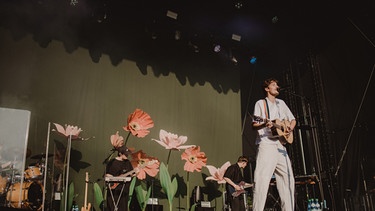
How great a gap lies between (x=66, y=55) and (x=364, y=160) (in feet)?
18.9

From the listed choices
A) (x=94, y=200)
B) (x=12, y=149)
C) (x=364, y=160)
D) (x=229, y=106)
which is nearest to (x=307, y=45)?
(x=229, y=106)

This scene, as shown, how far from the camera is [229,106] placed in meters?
8.98

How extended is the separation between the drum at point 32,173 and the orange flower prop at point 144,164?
68.7 inches

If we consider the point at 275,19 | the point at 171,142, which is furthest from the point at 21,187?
the point at 275,19

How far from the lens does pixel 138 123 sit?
267 inches

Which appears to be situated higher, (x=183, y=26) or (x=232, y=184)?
(x=183, y=26)

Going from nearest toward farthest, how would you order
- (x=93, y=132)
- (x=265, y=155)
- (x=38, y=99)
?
(x=265, y=155), (x=38, y=99), (x=93, y=132)

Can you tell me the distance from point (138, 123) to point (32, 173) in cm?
200

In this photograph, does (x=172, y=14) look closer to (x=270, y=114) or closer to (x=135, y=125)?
(x=135, y=125)

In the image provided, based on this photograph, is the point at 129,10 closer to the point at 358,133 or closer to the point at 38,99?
the point at 38,99

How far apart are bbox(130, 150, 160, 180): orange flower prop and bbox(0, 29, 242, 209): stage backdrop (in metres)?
0.48

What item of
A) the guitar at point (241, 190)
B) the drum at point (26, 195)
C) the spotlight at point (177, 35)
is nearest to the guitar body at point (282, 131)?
the guitar at point (241, 190)

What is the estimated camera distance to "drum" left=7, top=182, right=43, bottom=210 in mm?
4926

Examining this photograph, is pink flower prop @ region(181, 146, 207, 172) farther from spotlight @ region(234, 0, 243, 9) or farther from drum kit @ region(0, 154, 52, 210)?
spotlight @ region(234, 0, 243, 9)
